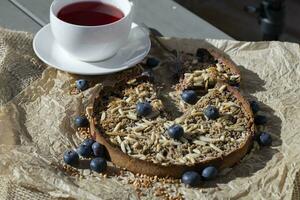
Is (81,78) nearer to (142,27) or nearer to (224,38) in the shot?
(142,27)

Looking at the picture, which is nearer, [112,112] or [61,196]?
[61,196]

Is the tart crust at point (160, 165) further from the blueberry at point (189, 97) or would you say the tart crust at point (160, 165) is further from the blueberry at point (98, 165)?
the blueberry at point (189, 97)

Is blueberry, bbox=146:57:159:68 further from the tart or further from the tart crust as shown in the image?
the tart crust

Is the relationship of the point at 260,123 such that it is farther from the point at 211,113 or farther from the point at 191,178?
the point at 191,178

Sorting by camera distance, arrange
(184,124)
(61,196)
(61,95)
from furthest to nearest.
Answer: (61,95)
(184,124)
(61,196)

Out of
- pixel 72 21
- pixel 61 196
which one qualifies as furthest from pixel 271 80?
pixel 61 196

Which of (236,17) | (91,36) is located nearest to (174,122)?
(91,36)

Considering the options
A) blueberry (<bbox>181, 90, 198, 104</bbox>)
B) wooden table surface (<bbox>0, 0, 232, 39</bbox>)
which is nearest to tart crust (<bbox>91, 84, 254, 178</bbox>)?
blueberry (<bbox>181, 90, 198, 104</bbox>)
